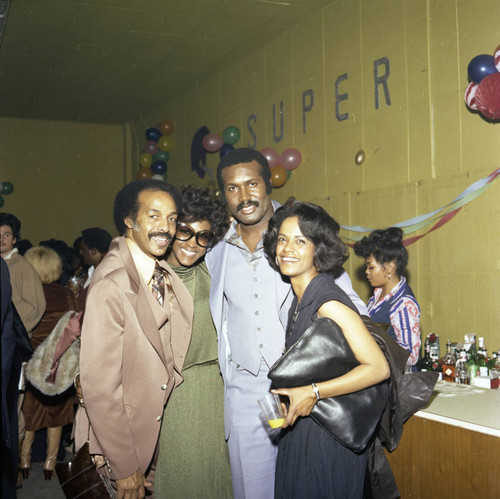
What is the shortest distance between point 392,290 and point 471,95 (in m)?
1.69

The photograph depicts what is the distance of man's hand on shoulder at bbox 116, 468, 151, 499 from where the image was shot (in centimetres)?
212

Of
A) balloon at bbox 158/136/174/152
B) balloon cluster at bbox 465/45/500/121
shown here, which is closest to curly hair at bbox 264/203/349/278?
balloon cluster at bbox 465/45/500/121

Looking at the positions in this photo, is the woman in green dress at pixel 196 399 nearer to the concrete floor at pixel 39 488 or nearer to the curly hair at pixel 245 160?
the curly hair at pixel 245 160

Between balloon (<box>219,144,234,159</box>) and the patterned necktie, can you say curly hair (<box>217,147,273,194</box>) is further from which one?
balloon (<box>219,144,234,159</box>)

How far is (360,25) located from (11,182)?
26.5ft

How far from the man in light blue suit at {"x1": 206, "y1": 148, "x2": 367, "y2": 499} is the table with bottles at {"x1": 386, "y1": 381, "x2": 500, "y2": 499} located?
0.52 meters

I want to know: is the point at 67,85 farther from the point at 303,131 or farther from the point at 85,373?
the point at 85,373

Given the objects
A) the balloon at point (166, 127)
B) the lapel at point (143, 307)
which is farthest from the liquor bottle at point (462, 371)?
the balloon at point (166, 127)

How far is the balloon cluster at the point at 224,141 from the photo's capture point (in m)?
7.87

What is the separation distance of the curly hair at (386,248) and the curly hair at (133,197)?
2066 mm

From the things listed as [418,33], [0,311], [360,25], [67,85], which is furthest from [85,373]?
[67,85]

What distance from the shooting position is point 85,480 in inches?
85.1

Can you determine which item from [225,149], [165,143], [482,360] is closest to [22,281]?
[482,360]

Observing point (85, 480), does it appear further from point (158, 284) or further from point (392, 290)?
point (392, 290)
